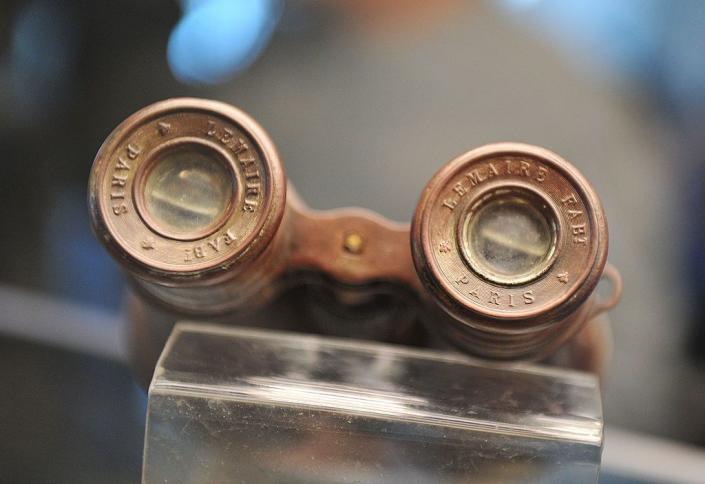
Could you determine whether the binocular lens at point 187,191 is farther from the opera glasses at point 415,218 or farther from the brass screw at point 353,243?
the brass screw at point 353,243

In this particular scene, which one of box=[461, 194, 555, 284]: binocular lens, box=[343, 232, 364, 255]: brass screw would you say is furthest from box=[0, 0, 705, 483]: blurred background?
box=[461, 194, 555, 284]: binocular lens

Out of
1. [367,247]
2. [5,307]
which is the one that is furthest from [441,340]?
[5,307]

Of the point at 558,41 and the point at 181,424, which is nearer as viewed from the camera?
the point at 181,424

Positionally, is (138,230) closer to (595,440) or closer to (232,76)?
(595,440)

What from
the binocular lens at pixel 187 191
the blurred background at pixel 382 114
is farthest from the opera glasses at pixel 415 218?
the blurred background at pixel 382 114

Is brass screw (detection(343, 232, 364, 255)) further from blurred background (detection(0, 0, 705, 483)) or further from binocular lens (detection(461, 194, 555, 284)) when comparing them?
blurred background (detection(0, 0, 705, 483))

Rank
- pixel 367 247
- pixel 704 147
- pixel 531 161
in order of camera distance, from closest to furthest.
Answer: pixel 531 161 → pixel 367 247 → pixel 704 147
